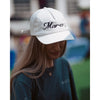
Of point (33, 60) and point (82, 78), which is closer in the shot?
point (33, 60)

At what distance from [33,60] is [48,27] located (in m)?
0.27

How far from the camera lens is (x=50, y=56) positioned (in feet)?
5.06

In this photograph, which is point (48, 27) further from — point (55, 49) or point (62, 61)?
point (62, 61)

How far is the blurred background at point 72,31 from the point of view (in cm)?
164

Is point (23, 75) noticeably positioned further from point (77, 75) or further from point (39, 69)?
point (77, 75)

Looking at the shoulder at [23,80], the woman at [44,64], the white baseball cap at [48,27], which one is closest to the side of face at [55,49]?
the woman at [44,64]

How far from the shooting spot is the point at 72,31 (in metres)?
1.75

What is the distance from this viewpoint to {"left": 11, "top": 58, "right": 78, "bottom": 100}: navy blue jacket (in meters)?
1.47

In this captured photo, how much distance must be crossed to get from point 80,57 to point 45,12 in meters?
0.61

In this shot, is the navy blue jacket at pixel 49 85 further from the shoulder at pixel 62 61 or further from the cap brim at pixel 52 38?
the cap brim at pixel 52 38

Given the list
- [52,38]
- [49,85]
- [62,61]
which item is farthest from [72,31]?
[49,85]

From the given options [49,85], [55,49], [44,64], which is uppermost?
[55,49]

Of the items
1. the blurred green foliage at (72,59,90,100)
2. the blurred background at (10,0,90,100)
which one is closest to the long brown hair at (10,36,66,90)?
the blurred background at (10,0,90,100)
